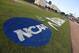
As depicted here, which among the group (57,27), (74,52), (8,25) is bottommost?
(74,52)

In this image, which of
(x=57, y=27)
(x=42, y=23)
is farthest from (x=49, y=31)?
(x=57, y=27)

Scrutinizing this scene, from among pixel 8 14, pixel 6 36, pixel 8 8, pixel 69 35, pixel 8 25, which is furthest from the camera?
pixel 69 35

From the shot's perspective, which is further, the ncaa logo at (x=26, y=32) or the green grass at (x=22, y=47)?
the ncaa logo at (x=26, y=32)

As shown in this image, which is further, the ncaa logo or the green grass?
the ncaa logo

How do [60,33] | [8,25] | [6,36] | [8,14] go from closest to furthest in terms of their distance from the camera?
[6,36] → [8,25] → [8,14] → [60,33]

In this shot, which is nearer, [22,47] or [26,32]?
[22,47]

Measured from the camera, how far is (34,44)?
2.33m

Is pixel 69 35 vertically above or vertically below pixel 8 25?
below

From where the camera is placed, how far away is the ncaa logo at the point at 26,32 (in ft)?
7.39

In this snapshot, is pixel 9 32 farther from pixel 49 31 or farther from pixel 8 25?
pixel 49 31

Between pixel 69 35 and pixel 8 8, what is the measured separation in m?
0.90

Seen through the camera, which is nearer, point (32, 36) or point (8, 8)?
point (32, 36)

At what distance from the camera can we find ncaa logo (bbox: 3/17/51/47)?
2254 mm

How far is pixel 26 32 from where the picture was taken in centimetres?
238
